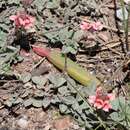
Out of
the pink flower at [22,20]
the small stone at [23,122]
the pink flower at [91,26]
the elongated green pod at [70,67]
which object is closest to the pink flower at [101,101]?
the elongated green pod at [70,67]

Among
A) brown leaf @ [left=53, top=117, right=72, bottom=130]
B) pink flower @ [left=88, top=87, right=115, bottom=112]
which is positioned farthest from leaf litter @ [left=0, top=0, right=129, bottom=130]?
pink flower @ [left=88, top=87, right=115, bottom=112]

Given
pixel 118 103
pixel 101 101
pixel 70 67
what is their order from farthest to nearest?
1. pixel 70 67
2. pixel 118 103
3. pixel 101 101

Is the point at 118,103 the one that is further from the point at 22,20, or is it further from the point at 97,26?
the point at 22,20

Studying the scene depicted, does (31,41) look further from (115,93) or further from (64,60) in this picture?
(115,93)

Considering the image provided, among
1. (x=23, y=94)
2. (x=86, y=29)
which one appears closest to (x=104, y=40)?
(x=86, y=29)

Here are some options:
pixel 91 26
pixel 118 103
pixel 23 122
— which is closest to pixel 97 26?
pixel 91 26

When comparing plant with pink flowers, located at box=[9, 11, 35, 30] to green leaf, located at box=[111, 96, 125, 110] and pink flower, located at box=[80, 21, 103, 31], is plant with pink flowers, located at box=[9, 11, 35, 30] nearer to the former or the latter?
pink flower, located at box=[80, 21, 103, 31]

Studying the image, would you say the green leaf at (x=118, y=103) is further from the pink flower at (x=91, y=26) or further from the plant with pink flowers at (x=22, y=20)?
the plant with pink flowers at (x=22, y=20)
